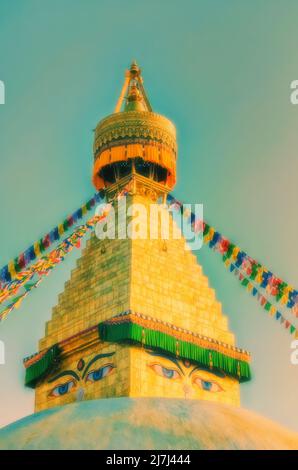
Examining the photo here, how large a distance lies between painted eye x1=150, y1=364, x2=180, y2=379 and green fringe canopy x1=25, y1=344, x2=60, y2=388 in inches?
79.5

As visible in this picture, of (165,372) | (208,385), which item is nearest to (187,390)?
(165,372)

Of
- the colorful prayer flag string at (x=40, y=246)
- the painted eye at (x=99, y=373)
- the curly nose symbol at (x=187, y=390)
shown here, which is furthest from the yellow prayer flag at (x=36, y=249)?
the curly nose symbol at (x=187, y=390)

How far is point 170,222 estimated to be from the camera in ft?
52.9

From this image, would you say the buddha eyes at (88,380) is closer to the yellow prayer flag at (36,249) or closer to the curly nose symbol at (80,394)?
the curly nose symbol at (80,394)

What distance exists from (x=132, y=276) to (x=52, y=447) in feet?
16.5

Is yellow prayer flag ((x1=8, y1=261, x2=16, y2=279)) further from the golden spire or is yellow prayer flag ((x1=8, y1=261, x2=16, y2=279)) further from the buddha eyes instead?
the golden spire

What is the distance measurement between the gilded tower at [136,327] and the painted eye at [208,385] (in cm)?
2

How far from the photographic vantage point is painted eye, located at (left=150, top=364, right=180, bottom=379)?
13.4m

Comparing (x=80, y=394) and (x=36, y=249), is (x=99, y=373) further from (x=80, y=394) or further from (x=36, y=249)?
(x=36, y=249)

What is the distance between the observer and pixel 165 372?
13.5 meters

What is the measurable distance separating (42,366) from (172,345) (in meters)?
2.56

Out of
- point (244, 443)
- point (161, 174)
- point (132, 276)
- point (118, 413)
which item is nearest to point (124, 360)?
point (132, 276)

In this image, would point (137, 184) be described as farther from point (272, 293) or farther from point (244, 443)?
point (244, 443)

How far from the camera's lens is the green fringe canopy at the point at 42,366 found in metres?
14.3
